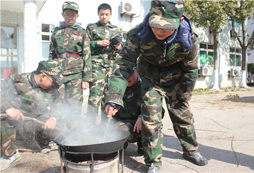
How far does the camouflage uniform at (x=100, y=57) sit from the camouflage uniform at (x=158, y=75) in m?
1.28

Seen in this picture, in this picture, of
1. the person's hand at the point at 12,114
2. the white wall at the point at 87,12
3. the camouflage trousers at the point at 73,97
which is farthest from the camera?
the white wall at the point at 87,12

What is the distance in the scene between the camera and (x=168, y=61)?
2006 millimetres

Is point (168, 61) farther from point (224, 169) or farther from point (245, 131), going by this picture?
point (245, 131)

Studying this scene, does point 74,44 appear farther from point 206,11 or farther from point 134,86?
point 206,11

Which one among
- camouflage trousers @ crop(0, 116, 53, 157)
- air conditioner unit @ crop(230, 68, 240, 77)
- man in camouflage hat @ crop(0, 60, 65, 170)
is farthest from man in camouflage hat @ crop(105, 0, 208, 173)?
air conditioner unit @ crop(230, 68, 240, 77)

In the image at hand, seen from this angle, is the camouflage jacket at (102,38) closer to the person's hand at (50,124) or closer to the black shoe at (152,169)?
the person's hand at (50,124)

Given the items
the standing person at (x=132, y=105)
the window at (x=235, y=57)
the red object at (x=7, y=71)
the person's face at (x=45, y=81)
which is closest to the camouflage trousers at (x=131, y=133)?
the standing person at (x=132, y=105)

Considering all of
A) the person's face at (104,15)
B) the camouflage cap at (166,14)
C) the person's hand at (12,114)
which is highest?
the person's face at (104,15)

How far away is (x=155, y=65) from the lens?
7.04ft

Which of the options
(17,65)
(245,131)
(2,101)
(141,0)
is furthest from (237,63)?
(2,101)

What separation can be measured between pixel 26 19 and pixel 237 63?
1404 centimetres

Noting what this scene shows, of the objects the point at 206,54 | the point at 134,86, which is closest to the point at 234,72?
the point at 206,54

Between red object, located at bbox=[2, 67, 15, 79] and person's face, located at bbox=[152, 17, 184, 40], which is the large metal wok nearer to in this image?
person's face, located at bbox=[152, 17, 184, 40]

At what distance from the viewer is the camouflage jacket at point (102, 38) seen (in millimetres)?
3566
